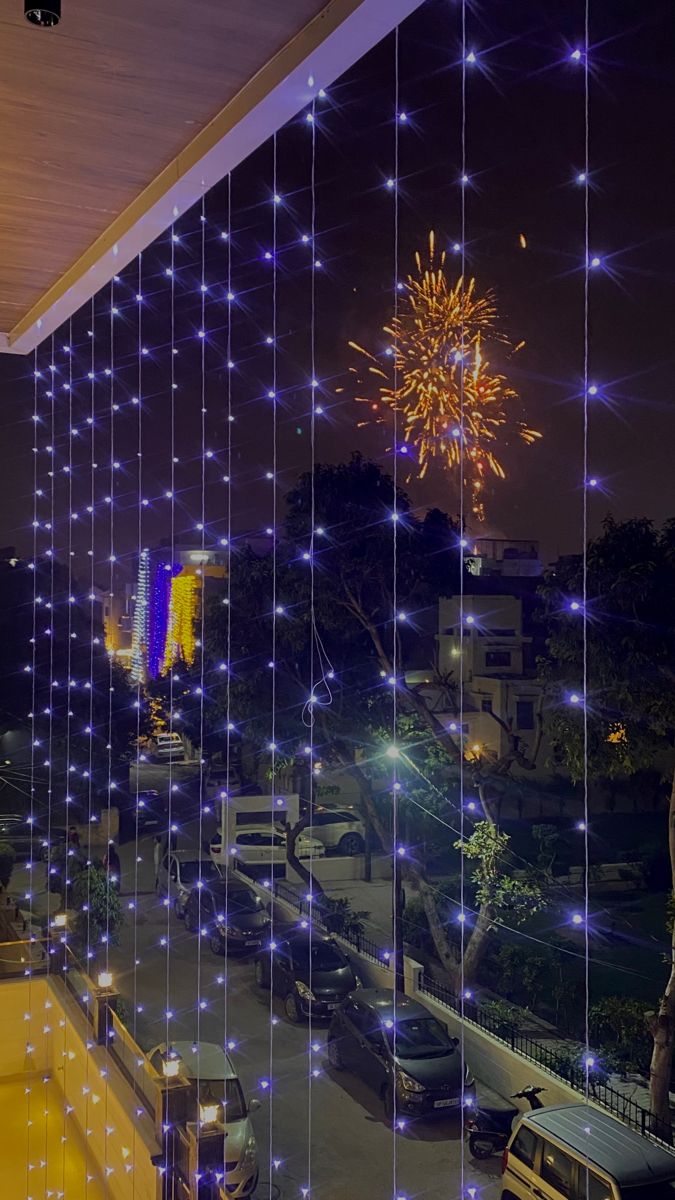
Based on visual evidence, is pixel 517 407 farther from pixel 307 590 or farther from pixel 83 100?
pixel 307 590

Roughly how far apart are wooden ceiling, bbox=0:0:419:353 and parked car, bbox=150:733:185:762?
2.54 meters

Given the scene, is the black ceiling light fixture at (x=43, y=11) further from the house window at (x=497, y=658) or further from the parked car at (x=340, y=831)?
the parked car at (x=340, y=831)

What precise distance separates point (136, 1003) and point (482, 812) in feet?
7.99

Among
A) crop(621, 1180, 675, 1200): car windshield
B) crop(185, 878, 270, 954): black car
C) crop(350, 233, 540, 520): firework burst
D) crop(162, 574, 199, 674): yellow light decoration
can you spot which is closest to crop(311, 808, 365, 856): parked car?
crop(185, 878, 270, 954): black car

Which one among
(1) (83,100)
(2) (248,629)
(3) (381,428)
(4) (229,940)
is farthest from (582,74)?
(4) (229,940)

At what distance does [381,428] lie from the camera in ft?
11.2

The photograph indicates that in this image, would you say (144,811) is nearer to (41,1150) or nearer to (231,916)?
(231,916)

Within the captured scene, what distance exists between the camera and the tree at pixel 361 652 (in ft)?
10.7

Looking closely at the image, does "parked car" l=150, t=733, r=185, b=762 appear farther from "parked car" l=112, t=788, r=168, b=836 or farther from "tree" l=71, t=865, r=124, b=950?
"tree" l=71, t=865, r=124, b=950

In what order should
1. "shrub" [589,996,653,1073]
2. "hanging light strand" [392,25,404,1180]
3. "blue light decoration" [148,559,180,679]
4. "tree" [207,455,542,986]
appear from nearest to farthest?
"shrub" [589,996,653,1073] < "hanging light strand" [392,25,404,1180] < "tree" [207,455,542,986] < "blue light decoration" [148,559,180,679]

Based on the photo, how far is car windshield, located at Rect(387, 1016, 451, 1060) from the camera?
3035mm

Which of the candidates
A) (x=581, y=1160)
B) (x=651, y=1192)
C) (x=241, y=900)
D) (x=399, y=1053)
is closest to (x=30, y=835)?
(x=241, y=900)

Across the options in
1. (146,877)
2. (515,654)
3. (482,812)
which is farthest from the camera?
(146,877)

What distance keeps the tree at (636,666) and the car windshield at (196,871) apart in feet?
8.85
